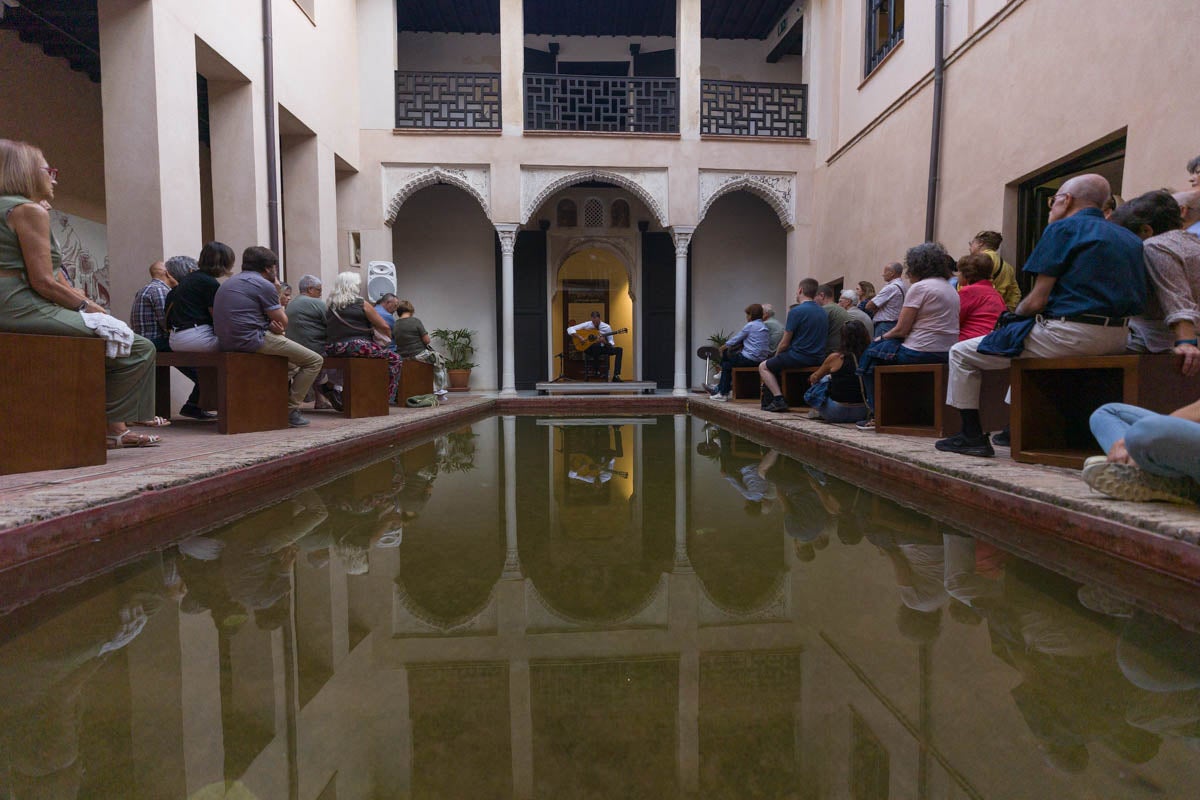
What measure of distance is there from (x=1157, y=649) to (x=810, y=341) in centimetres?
516

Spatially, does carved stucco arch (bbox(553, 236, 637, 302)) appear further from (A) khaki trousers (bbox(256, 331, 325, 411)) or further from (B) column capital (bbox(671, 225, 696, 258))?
(A) khaki trousers (bbox(256, 331, 325, 411))

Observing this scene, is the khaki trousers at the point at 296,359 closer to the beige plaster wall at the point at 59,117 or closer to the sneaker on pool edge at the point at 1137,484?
the sneaker on pool edge at the point at 1137,484

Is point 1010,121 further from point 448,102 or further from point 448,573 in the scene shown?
point 448,102

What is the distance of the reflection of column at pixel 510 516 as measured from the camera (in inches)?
71.2

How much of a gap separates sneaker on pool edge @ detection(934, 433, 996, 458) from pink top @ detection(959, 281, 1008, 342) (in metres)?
1.07

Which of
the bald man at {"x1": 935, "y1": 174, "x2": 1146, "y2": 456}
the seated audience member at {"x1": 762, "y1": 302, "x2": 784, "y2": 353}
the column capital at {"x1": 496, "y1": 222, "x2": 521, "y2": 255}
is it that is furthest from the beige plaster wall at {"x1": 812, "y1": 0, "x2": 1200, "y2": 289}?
the column capital at {"x1": 496, "y1": 222, "x2": 521, "y2": 255}

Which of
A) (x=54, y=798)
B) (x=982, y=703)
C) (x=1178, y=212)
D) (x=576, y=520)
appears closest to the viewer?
(x=54, y=798)

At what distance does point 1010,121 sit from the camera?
616 cm

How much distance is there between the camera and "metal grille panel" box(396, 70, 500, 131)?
998 cm

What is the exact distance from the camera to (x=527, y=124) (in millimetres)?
10273

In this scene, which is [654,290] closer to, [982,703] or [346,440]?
[346,440]

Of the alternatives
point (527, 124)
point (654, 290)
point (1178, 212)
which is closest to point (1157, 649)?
point (1178, 212)

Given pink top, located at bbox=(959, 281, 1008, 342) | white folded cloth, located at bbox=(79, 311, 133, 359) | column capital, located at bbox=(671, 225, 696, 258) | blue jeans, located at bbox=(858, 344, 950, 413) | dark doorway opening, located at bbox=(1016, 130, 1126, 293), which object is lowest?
blue jeans, located at bbox=(858, 344, 950, 413)

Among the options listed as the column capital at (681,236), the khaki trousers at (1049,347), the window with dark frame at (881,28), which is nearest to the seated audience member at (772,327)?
the column capital at (681,236)
